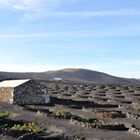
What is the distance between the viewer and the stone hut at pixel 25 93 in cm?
6207

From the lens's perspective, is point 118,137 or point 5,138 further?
point 118,137

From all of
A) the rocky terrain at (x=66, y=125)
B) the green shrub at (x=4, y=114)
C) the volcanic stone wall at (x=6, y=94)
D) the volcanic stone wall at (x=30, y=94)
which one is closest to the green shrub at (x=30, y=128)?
the rocky terrain at (x=66, y=125)

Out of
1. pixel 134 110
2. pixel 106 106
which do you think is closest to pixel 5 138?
pixel 134 110

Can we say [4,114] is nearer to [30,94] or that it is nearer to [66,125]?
[66,125]

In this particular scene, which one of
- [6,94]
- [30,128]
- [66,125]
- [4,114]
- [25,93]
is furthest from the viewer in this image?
[6,94]

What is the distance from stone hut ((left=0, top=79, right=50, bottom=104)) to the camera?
6207 cm

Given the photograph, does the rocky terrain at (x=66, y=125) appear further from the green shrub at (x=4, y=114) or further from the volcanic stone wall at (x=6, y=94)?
the volcanic stone wall at (x=6, y=94)

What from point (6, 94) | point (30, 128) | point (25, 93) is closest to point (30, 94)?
point (25, 93)

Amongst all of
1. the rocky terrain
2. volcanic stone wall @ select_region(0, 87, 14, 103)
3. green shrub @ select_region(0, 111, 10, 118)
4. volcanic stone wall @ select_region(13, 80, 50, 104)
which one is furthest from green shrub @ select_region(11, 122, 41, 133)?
volcanic stone wall @ select_region(0, 87, 14, 103)

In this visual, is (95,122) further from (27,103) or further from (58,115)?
(27,103)

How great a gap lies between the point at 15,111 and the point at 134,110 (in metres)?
15.2

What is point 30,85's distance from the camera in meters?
62.9

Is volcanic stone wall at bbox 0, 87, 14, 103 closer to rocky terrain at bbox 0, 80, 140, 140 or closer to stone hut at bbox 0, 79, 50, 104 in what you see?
stone hut at bbox 0, 79, 50, 104

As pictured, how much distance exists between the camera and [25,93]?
62.5 metres
